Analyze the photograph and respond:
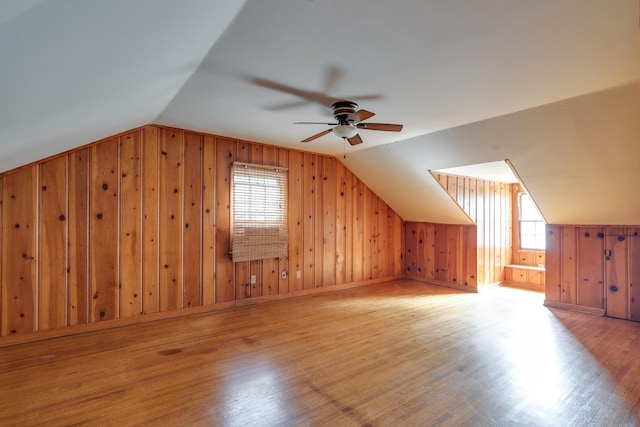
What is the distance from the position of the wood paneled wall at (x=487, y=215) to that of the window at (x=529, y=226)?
9.7 inches

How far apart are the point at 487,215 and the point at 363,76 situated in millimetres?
4327

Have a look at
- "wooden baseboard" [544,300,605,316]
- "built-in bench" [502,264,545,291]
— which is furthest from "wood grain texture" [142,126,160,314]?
"built-in bench" [502,264,545,291]

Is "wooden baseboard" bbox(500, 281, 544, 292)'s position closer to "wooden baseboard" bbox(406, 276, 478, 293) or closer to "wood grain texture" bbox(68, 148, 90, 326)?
"wooden baseboard" bbox(406, 276, 478, 293)

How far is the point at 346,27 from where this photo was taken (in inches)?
69.1

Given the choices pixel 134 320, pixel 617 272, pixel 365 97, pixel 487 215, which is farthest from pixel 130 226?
pixel 617 272

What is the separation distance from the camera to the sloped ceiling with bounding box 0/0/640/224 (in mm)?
1413

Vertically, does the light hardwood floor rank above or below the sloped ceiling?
below

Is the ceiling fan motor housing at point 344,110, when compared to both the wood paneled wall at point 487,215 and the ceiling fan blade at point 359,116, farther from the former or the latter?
the wood paneled wall at point 487,215

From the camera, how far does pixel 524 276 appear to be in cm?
570

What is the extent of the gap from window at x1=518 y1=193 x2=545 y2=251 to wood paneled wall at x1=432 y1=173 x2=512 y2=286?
0.81 feet

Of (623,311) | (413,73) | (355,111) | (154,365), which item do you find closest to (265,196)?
(355,111)

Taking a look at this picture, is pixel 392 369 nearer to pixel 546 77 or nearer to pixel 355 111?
pixel 355 111

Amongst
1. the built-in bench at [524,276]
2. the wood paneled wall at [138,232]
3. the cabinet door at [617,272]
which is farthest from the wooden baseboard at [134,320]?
the cabinet door at [617,272]

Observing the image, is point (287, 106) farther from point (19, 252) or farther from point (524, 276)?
point (524, 276)
